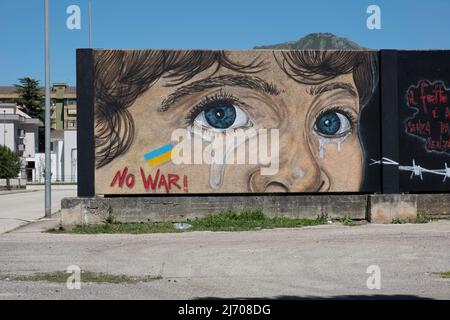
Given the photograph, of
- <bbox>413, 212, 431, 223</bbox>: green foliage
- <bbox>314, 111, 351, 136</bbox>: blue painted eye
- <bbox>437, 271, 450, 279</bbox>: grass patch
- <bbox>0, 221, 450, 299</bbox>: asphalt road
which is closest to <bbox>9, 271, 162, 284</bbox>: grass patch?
<bbox>0, 221, 450, 299</bbox>: asphalt road

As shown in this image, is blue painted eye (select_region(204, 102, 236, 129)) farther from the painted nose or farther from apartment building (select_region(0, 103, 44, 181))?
apartment building (select_region(0, 103, 44, 181))

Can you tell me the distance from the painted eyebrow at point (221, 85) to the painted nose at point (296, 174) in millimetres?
1698

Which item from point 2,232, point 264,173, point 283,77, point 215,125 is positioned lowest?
point 2,232

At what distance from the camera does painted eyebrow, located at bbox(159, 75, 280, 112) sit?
57.8 feet

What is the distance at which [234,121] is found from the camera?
58.5 ft

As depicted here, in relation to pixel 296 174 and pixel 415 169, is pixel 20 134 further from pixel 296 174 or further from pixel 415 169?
pixel 415 169

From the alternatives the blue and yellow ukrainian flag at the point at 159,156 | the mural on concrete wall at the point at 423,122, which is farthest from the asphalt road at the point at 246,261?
the blue and yellow ukrainian flag at the point at 159,156

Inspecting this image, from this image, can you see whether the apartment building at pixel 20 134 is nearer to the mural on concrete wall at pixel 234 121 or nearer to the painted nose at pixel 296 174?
the mural on concrete wall at pixel 234 121

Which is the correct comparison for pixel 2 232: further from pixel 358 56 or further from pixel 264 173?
pixel 358 56

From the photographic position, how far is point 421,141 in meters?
18.3

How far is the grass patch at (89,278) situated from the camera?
994cm

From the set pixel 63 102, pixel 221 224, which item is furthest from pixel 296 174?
pixel 63 102
